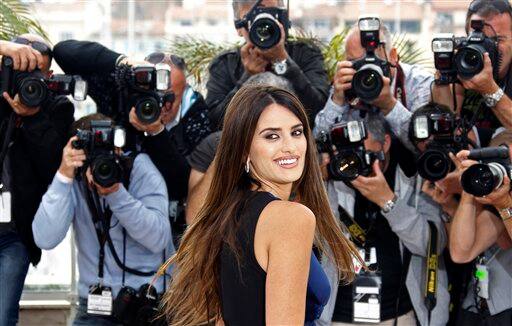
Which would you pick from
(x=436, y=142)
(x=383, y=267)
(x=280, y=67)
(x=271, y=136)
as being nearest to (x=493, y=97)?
(x=436, y=142)

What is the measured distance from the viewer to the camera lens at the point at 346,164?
540cm

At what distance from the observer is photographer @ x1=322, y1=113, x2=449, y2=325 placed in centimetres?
544

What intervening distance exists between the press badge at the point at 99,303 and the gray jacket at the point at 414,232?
39.9 inches

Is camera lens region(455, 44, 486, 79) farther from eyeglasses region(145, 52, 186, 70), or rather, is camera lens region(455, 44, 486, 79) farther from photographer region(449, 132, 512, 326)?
eyeglasses region(145, 52, 186, 70)

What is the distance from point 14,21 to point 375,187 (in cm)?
252

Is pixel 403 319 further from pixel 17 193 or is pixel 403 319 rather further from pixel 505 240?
pixel 17 193

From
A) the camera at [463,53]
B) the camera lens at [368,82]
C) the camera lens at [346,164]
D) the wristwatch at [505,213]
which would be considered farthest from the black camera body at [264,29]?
the wristwatch at [505,213]

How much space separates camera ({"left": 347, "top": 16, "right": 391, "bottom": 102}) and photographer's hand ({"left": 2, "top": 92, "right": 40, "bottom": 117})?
1.58 meters

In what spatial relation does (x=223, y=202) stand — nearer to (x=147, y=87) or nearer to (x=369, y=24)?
(x=147, y=87)

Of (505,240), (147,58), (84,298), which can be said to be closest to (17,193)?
(84,298)

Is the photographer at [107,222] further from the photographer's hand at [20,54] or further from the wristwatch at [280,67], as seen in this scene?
the wristwatch at [280,67]

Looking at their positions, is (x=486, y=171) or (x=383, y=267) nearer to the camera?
(x=486, y=171)

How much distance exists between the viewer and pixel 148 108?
18.3ft

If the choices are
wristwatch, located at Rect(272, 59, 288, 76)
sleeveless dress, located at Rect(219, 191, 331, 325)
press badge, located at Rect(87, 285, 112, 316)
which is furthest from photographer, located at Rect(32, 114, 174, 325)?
sleeveless dress, located at Rect(219, 191, 331, 325)
